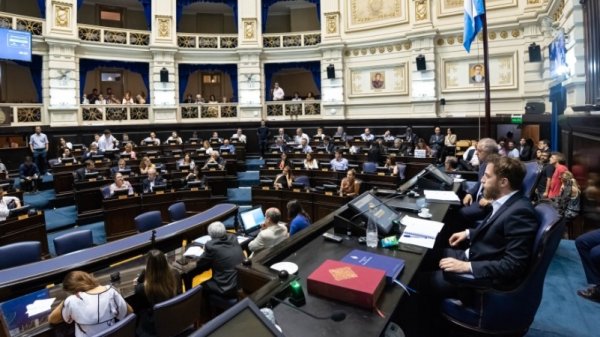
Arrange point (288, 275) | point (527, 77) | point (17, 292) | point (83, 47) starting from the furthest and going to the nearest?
point (83, 47) < point (527, 77) < point (17, 292) < point (288, 275)

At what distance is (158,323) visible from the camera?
2.78m

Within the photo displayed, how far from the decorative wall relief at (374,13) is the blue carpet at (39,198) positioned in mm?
12541

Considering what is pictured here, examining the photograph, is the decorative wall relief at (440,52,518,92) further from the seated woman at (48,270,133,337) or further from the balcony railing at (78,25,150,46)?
the seated woman at (48,270,133,337)

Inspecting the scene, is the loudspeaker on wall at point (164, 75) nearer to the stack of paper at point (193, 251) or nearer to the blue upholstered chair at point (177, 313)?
the stack of paper at point (193, 251)

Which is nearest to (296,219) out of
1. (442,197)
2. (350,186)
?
(442,197)

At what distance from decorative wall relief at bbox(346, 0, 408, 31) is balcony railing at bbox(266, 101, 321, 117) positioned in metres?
3.63

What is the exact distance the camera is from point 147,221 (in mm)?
5531

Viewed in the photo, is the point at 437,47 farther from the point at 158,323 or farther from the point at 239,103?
the point at 158,323

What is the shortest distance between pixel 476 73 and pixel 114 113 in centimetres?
1409

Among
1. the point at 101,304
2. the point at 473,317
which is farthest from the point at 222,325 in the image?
the point at 101,304

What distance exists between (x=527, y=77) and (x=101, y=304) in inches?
560

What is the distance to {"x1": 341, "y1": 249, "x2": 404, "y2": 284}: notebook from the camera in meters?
1.96

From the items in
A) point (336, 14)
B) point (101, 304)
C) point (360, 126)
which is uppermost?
point (336, 14)

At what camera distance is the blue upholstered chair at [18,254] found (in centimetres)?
409
